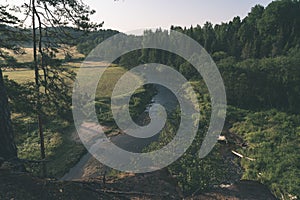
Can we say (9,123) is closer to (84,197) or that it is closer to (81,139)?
(84,197)

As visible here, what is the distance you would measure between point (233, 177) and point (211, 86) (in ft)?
66.7

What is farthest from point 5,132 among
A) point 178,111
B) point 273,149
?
point 178,111

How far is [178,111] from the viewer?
3180 centimetres

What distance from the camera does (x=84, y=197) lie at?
4980 mm

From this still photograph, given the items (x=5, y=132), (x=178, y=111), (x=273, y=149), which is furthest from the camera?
(x=178, y=111)

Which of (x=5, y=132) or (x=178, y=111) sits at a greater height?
(x=5, y=132)

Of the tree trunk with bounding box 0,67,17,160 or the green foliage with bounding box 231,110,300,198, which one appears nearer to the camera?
the tree trunk with bounding box 0,67,17,160

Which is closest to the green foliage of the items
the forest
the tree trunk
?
the forest

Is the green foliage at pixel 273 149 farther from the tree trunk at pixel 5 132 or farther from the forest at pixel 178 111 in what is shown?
the tree trunk at pixel 5 132

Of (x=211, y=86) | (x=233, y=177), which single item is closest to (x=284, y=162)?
(x=233, y=177)

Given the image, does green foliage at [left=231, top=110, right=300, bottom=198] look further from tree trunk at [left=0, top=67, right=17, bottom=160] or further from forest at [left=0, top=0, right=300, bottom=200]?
tree trunk at [left=0, top=67, right=17, bottom=160]

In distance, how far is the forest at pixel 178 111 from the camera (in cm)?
1002

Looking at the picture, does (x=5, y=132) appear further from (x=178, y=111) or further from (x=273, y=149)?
(x=178, y=111)

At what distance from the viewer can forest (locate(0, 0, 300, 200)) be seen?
10.0 meters
